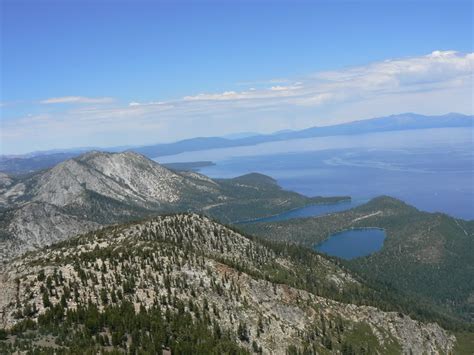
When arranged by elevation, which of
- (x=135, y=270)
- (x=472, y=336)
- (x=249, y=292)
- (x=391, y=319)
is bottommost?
(x=472, y=336)

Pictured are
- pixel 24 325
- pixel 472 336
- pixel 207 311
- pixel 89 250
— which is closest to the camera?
pixel 24 325

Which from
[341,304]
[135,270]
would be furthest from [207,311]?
[341,304]

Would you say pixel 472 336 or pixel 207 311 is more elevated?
pixel 207 311

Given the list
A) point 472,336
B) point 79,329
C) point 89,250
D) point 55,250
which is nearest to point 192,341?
point 79,329

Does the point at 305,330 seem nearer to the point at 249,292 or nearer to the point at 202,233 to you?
the point at 249,292

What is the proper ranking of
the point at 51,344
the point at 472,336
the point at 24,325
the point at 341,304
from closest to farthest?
the point at 51,344, the point at 24,325, the point at 341,304, the point at 472,336

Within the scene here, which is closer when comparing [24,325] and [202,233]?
[24,325]

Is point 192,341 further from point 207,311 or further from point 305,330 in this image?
point 305,330
